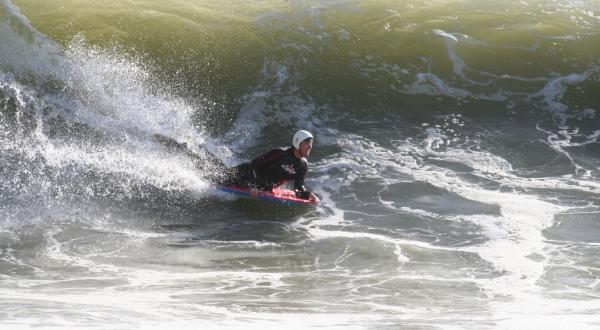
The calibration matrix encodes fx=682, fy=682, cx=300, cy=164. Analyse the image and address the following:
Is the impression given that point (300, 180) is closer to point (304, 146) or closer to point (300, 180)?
point (300, 180)

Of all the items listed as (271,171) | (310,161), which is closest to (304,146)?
(271,171)

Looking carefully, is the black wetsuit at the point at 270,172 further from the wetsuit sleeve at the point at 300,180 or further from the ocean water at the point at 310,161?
the ocean water at the point at 310,161

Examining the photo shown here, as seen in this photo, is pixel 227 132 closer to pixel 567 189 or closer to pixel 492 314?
pixel 567 189

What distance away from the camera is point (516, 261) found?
336 inches

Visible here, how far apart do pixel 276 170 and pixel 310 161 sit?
2.36 m

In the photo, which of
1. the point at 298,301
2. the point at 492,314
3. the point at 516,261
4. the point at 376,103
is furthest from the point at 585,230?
the point at 376,103

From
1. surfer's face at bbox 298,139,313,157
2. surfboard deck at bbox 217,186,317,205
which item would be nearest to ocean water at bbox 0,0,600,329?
surfboard deck at bbox 217,186,317,205

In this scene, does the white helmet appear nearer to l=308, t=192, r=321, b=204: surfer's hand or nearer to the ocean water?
l=308, t=192, r=321, b=204: surfer's hand

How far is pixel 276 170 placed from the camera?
1162 cm

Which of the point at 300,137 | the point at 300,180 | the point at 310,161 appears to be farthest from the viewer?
the point at 310,161

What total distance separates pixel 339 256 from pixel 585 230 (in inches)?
157

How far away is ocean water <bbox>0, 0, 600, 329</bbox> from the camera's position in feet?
21.5

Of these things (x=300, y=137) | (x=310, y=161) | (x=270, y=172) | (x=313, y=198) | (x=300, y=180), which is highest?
(x=300, y=137)

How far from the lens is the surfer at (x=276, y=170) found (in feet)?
37.5
